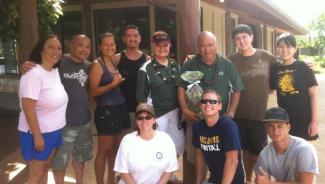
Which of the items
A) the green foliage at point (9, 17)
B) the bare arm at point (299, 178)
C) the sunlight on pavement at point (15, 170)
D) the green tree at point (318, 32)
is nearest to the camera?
the bare arm at point (299, 178)

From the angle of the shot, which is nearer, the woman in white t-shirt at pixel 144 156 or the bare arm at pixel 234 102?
the woman in white t-shirt at pixel 144 156

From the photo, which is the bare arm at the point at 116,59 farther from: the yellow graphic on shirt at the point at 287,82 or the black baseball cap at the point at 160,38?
the yellow graphic on shirt at the point at 287,82

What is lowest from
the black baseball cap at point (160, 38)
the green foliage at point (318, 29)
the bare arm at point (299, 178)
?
the bare arm at point (299, 178)

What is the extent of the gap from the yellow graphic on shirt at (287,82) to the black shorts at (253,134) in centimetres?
41

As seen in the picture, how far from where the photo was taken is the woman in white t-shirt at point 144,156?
3.30 metres

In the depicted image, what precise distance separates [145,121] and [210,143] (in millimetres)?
533

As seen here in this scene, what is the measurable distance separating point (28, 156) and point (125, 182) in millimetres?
801

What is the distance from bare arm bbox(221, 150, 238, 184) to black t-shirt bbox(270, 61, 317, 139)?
87cm

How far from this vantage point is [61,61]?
3.73 metres

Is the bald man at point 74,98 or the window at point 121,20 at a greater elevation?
the window at point 121,20

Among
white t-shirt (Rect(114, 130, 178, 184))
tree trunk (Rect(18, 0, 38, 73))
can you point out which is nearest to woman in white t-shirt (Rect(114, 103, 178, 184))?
white t-shirt (Rect(114, 130, 178, 184))

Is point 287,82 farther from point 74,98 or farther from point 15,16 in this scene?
point 15,16

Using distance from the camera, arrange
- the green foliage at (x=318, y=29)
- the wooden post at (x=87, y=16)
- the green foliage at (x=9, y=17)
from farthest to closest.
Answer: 1. the green foliage at (x=318, y=29)
2. the wooden post at (x=87, y=16)
3. the green foliage at (x=9, y=17)

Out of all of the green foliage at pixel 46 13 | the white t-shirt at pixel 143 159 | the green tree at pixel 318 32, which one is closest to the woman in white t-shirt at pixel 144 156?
the white t-shirt at pixel 143 159
